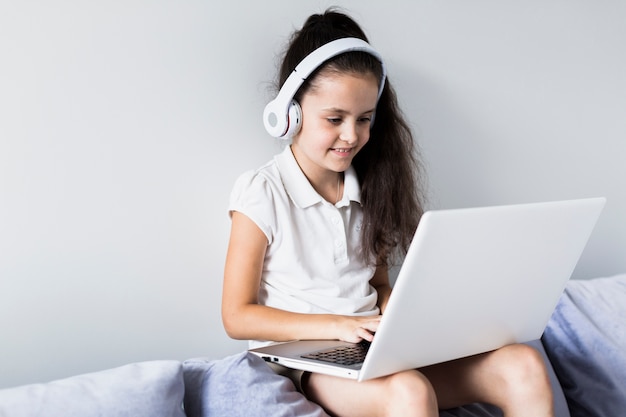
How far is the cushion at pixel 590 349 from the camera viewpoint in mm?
1544

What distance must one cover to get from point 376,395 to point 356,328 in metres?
0.11

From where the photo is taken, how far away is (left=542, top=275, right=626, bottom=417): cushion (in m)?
1.54

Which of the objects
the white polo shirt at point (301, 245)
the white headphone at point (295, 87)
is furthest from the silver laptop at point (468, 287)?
the white headphone at point (295, 87)

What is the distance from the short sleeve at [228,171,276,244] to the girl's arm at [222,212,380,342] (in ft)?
0.04

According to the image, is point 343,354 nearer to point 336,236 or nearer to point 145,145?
point 336,236

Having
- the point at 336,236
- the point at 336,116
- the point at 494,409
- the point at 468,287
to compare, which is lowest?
the point at 494,409

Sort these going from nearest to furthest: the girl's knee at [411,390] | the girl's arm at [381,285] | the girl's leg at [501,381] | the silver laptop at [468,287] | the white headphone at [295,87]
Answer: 1. the silver laptop at [468,287]
2. the girl's knee at [411,390]
3. the girl's leg at [501,381]
4. the white headphone at [295,87]
5. the girl's arm at [381,285]

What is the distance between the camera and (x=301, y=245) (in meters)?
1.41

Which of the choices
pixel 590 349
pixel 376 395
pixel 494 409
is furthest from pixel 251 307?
pixel 590 349

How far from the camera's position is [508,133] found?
6.27 ft

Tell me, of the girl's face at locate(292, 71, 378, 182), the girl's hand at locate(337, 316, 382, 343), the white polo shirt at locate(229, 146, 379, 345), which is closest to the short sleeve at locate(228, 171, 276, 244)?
the white polo shirt at locate(229, 146, 379, 345)

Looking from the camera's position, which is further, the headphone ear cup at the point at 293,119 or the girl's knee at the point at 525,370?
the headphone ear cup at the point at 293,119

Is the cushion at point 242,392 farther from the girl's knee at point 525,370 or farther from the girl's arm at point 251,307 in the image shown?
the girl's knee at point 525,370

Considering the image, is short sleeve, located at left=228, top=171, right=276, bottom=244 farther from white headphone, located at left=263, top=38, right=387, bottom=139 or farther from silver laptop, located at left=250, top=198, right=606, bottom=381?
silver laptop, located at left=250, top=198, right=606, bottom=381
